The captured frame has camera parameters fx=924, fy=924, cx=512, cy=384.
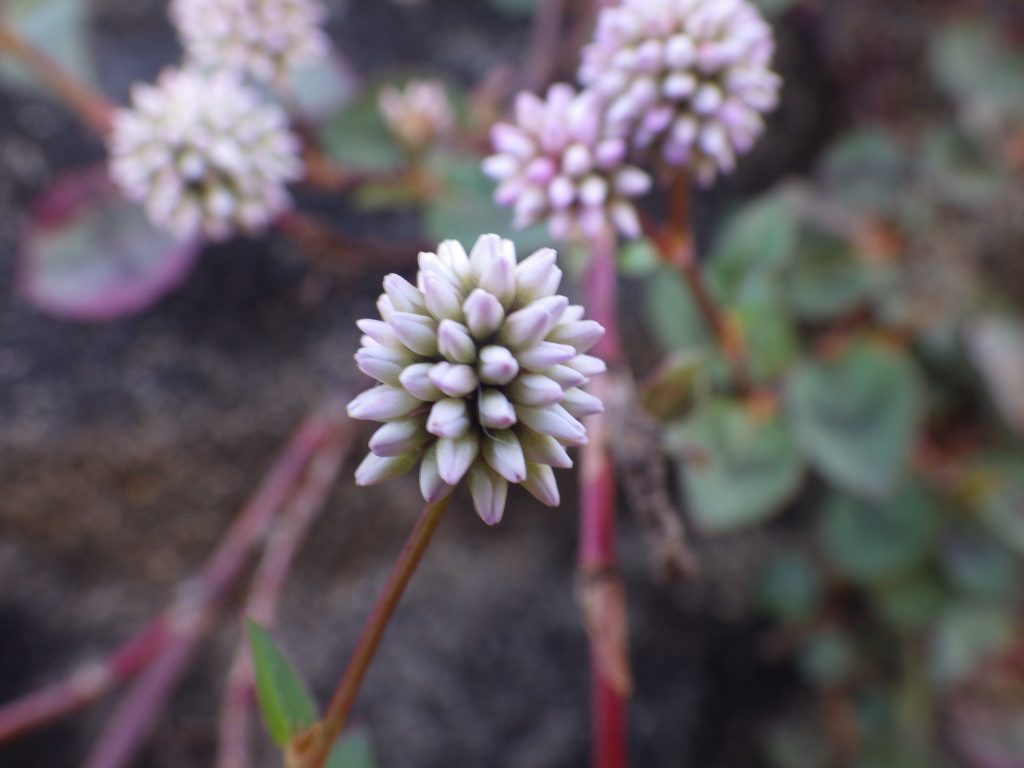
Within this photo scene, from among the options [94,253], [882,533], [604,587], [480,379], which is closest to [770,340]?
[882,533]

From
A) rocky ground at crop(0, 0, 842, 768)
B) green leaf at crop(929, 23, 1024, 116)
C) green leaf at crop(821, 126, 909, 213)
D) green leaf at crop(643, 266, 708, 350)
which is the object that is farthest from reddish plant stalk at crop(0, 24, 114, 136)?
green leaf at crop(929, 23, 1024, 116)

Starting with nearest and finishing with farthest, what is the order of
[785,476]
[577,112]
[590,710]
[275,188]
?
1. [577,112]
2. [275,188]
3. [785,476]
4. [590,710]

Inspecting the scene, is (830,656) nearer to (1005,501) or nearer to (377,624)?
(1005,501)

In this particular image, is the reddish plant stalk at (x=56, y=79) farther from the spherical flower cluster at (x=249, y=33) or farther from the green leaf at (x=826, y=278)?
the green leaf at (x=826, y=278)

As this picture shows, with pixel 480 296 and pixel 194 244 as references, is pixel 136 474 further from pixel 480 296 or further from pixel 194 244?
pixel 480 296

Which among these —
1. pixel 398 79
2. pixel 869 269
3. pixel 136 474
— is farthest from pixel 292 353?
pixel 869 269

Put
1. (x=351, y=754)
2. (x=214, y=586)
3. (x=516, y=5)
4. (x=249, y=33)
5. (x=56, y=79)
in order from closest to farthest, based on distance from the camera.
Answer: (x=351, y=754) → (x=249, y=33) → (x=56, y=79) → (x=214, y=586) → (x=516, y=5)
